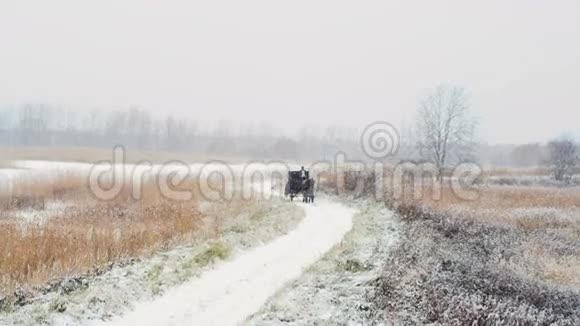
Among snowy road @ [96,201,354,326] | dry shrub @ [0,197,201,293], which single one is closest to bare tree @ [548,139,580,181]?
snowy road @ [96,201,354,326]

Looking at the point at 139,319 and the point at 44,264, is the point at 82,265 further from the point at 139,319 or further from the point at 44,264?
the point at 139,319

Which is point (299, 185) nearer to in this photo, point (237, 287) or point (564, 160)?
point (237, 287)

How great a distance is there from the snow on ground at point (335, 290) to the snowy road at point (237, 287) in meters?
0.40

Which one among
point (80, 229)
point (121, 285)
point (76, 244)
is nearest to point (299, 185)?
point (80, 229)

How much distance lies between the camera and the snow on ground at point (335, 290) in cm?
769

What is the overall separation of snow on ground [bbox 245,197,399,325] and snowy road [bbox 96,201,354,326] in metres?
0.40

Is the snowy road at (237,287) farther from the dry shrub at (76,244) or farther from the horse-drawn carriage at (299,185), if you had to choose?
the horse-drawn carriage at (299,185)

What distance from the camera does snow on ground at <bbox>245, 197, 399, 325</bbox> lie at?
25.2 feet

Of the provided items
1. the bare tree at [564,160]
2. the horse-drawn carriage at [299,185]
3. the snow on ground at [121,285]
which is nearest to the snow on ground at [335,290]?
the snow on ground at [121,285]

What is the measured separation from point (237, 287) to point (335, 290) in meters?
1.89

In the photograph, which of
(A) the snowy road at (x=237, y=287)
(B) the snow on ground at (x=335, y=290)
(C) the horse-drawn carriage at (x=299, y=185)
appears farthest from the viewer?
(C) the horse-drawn carriage at (x=299, y=185)

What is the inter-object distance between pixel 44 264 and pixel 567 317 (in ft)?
28.8

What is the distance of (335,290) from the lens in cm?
920

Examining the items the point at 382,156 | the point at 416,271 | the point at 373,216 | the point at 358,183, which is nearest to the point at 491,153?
the point at 382,156
